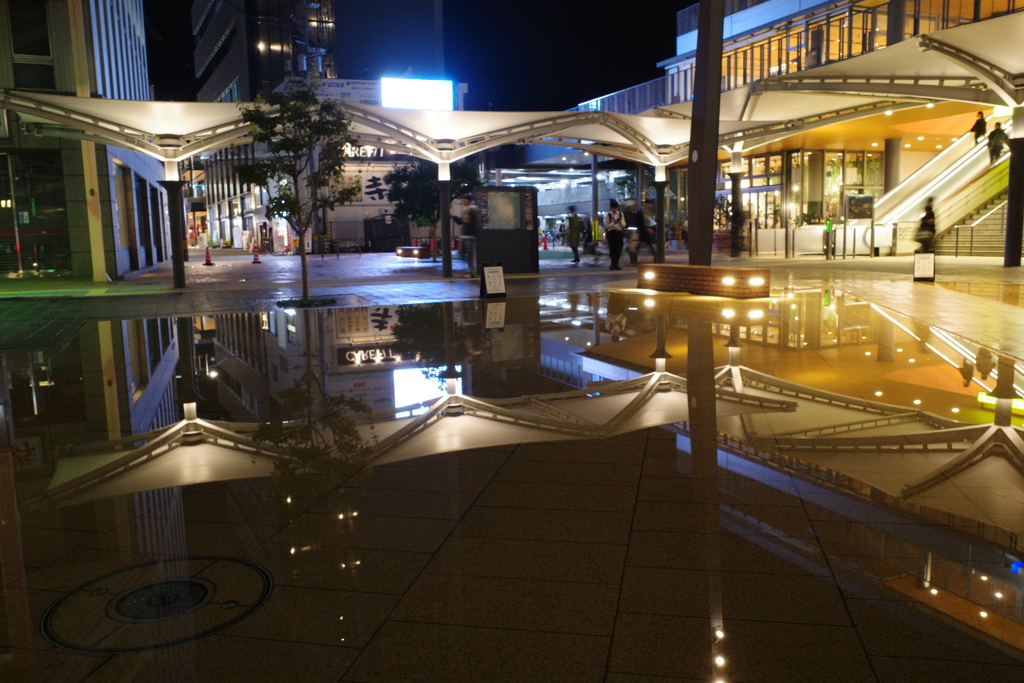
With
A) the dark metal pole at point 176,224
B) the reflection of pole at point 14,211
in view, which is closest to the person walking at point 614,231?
the dark metal pole at point 176,224

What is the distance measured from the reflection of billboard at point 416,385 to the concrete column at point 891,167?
3041 cm

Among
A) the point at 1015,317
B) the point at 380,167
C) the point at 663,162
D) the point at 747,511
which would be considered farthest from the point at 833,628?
the point at 380,167

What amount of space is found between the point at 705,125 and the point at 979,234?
16.8 m

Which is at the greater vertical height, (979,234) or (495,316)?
(979,234)

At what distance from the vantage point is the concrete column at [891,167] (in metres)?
32.9

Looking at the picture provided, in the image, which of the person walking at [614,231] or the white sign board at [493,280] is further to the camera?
the person walking at [614,231]

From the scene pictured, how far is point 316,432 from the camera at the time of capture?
5.68m

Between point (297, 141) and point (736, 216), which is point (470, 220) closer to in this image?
point (297, 141)

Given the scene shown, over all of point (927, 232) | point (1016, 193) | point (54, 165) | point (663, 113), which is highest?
point (663, 113)

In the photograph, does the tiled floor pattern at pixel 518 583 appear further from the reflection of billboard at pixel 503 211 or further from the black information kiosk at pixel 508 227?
the reflection of billboard at pixel 503 211

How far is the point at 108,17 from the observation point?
88.4 ft

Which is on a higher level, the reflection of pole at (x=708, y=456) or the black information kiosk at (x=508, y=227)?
the black information kiosk at (x=508, y=227)

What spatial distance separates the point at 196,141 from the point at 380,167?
1880 inches

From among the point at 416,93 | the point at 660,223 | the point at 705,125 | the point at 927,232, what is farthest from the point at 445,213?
the point at 416,93
